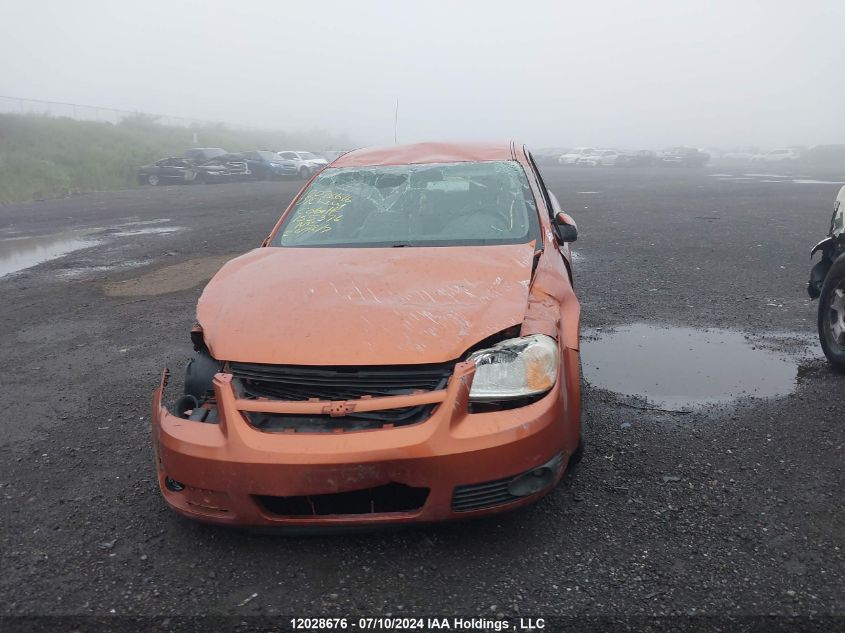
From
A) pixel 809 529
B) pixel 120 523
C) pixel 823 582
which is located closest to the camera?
pixel 823 582

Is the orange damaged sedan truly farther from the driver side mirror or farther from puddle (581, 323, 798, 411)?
puddle (581, 323, 798, 411)

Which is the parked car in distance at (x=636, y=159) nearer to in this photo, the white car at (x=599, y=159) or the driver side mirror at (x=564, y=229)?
the white car at (x=599, y=159)

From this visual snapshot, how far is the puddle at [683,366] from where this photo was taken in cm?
454

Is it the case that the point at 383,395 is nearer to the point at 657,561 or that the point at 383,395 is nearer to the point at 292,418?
the point at 292,418

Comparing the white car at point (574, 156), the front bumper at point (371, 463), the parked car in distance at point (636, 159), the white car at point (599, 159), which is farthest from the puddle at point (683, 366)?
the white car at point (574, 156)

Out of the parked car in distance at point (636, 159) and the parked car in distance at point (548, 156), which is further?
the parked car in distance at point (548, 156)

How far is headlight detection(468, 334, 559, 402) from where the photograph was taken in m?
2.77

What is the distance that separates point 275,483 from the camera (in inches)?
101

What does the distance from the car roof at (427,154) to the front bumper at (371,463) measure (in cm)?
240

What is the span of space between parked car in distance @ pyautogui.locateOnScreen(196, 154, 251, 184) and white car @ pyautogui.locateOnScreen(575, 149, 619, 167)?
24133 millimetres

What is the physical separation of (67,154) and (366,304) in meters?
32.4

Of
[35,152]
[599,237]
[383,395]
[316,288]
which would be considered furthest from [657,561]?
[35,152]

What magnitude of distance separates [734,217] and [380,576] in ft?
44.2

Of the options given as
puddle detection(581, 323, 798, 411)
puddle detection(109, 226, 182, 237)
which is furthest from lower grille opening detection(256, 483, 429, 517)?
puddle detection(109, 226, 182, 237)
